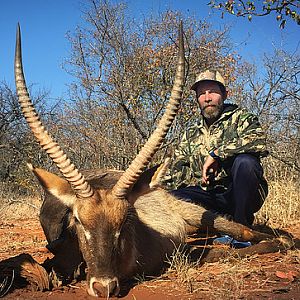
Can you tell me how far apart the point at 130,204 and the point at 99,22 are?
1052 centimetres

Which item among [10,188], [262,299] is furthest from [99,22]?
[262,299]

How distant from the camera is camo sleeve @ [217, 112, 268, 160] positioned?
526 cm

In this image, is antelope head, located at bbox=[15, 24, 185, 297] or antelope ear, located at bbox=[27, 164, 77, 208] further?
antelope ear, located at bbox=[27, 164, 77, 208]

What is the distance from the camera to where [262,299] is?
10.1ft

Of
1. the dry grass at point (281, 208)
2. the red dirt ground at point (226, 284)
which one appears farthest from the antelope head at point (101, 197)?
the dry grass at point (281, 208)

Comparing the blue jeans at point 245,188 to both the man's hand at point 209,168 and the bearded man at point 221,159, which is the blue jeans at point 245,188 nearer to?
the bearded man at point 221,159

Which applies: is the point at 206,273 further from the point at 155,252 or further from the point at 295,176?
the point at 295,176

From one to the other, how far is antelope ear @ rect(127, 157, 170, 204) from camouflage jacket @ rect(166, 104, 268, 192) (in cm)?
153

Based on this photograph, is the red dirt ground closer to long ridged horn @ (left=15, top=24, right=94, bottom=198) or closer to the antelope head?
the antelope head

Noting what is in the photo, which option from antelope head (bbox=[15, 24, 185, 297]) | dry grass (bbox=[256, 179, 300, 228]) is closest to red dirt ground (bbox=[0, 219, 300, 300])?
antelope head (bbox=[15, 24, 185, 297])

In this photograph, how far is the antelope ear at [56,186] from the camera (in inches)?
149

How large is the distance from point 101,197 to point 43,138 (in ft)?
2.22

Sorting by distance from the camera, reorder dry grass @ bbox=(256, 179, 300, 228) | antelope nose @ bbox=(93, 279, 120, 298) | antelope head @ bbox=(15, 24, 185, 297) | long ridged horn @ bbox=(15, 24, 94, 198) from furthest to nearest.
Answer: dry grass @ bbox=(256, 179, 300, 228) < long ridged horn @ bbox=(15, 24, 94, 198) < antelope head @ bbox=(15, 24, 185, 297) < antelope nose @ bbox=(93, 279, 120, 298)

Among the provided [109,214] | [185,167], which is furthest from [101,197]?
[185,167]
